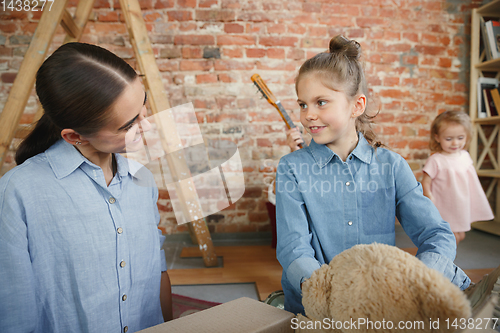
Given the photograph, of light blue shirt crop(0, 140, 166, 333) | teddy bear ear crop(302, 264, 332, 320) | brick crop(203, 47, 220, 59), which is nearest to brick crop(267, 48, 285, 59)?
brick crop(203, 47, 220, 59)

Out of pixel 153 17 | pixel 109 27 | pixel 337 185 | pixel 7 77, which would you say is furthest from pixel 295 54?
pixel 7 77

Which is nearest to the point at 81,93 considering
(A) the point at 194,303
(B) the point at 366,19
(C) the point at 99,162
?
(C) the point at 99,162

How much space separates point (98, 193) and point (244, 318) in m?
0.45

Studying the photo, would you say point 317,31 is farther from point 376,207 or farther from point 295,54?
point 376,207

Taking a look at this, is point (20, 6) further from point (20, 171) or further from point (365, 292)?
point (365, 292)

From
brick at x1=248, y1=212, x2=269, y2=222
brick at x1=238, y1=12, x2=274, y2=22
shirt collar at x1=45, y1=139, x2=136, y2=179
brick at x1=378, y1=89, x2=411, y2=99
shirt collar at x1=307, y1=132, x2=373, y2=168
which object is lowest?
brick at x1=248, y1=212, x2=269, y2=222

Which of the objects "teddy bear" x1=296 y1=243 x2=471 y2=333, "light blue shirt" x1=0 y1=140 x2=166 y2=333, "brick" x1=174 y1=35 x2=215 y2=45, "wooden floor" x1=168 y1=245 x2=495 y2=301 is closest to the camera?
"teddy bear" x1=296 y1=243 x2=471 y2=333

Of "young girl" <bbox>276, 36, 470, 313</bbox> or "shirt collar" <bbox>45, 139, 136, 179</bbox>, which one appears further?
"young girl" <bbox>276, 36, 470, 313</bbox>

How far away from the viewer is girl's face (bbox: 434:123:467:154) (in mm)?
1837

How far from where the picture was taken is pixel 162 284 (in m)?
0.80

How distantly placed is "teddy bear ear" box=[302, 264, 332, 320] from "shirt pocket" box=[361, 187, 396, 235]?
0.48 m

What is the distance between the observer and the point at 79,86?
549mm

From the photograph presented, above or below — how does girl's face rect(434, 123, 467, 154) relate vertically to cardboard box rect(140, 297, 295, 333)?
above

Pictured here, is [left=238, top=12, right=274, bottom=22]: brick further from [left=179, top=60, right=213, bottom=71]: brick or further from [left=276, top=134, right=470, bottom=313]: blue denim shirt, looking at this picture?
[left=276, top=134, right=470, bottom=313]: blue denim shirt
